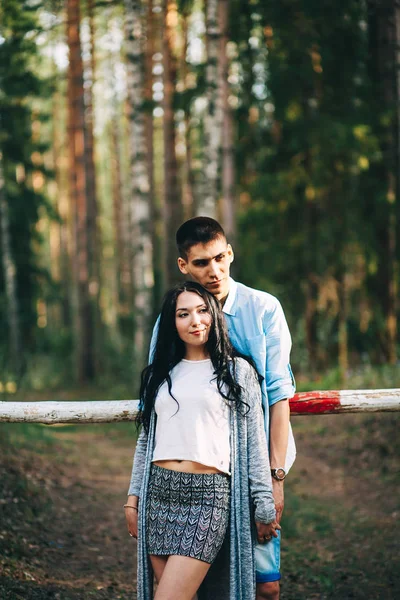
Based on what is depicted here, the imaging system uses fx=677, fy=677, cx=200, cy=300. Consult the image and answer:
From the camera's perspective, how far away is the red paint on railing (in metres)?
4.07

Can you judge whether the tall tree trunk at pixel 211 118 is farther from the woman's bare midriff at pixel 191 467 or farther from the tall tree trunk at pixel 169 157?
the woman's bare midriff at pixel 191 467

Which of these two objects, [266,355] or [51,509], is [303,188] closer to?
[51,509]

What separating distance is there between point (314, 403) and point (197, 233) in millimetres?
1304

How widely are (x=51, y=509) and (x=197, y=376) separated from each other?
408 cm

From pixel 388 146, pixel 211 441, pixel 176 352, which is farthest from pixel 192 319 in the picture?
pixel 388 146

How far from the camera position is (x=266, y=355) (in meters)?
3.53

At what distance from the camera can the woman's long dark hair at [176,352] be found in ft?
11.0

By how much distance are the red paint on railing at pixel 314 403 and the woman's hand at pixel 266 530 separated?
36.5 inches

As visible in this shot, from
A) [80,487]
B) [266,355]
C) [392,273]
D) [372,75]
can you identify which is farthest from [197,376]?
[372,75]

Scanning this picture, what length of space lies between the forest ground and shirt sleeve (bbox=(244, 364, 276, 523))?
214cm

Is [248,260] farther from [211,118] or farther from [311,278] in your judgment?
[211,118]

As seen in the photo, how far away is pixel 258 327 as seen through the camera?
11.5ft

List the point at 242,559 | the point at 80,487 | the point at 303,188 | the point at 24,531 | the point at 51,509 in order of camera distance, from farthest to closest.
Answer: the point at 303,188
the point at 80,487
the point at 51,509
the point at 24,531
the point at 242,559

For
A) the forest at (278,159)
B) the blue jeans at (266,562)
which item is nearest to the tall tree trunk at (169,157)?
the forest at (278,159)
